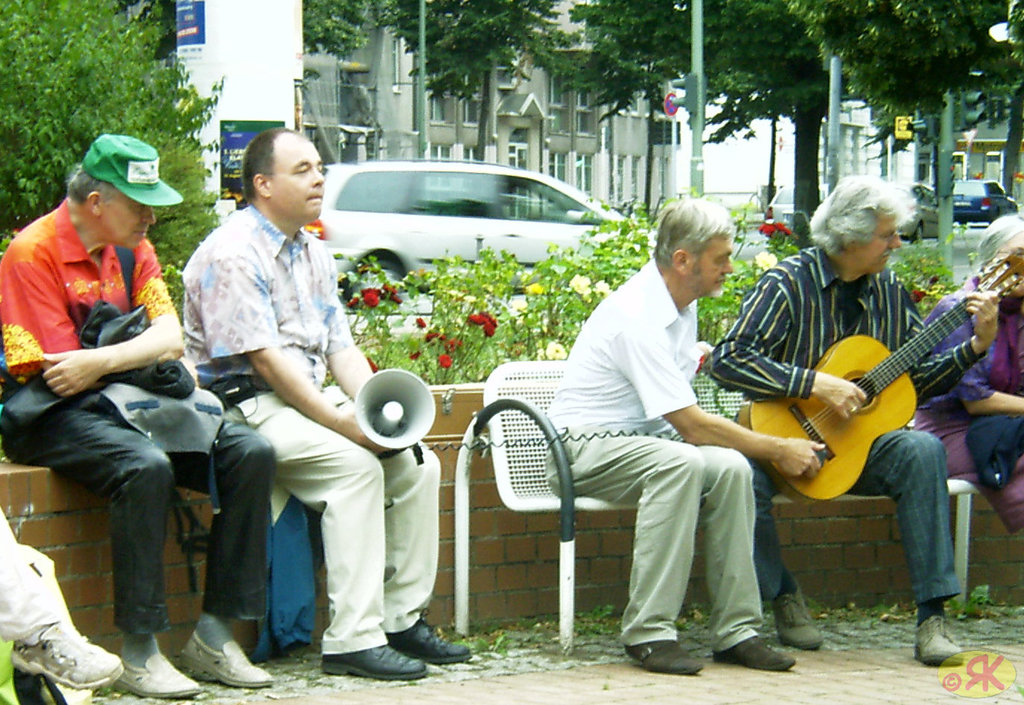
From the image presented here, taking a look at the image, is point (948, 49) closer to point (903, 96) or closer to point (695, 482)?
point (903, 96)

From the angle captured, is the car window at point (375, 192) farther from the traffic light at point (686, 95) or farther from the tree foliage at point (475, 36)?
the tree foliage at point (475, 36)

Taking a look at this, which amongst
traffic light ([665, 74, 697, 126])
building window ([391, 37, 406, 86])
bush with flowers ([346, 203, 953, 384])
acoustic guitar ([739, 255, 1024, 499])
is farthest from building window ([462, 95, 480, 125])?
acoustic guitar ([739, 255, 1024, 499])

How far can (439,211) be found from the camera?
62.5 ft

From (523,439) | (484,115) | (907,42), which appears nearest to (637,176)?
(484,115)

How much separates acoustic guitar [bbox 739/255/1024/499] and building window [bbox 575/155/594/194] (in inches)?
2509

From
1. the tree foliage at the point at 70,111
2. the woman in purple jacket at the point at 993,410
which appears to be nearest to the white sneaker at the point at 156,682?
the woman in purple jacket at the point at 993,410

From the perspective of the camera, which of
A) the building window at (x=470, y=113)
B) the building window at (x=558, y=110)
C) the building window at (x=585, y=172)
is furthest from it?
the building window at (x=585, y=172)

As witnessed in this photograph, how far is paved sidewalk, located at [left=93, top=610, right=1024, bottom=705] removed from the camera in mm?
4668

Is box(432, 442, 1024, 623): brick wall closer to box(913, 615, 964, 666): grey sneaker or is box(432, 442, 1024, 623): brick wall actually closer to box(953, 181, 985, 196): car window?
box(913, 615, 964, 666): grey sneaker

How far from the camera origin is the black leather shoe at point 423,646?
16.8ft

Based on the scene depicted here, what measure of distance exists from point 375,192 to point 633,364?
13.6 m

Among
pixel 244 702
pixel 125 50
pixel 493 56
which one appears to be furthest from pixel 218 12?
pixel 493 56

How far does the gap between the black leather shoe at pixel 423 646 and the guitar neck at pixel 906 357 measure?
1.63 meters

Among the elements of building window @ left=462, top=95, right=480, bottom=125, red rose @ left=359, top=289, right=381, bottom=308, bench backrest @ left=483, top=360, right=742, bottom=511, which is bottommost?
bench backrest @ left=483, top=360, right=742, bottom=511
